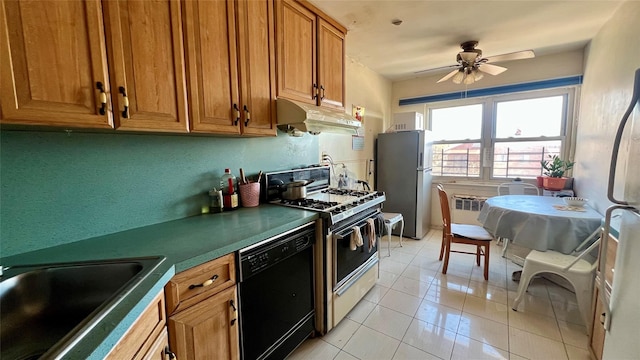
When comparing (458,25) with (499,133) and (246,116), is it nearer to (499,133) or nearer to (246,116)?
(499,133)

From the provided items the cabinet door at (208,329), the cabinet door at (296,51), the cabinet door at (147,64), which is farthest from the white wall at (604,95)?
the cabinet door at (147,64)

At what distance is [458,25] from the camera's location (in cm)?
239

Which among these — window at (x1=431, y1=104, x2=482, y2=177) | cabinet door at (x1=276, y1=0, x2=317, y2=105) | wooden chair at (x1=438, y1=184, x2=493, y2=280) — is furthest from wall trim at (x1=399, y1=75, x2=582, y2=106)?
cabinet door at (x1=276, y1=0, x2=317, y2=105)

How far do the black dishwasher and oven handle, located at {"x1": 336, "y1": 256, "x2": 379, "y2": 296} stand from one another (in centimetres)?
26

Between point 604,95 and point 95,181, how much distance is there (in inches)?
153

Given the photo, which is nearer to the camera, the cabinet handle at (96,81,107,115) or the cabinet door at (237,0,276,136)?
the cabinet handle at (96,81,107,115)

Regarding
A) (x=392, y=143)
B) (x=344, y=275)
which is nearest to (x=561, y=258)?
(x=344, y=275)

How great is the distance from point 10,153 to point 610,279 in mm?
2901

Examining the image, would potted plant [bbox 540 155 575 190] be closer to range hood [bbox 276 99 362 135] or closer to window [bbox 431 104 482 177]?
window [bbox 431 104 482 177]

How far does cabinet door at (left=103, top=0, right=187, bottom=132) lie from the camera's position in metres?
1.06

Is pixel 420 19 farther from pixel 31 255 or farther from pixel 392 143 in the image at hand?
pixel 31 255

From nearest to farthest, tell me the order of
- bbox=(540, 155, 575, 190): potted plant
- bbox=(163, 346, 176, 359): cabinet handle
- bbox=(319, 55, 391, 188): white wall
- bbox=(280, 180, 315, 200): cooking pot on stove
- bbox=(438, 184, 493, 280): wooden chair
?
1. bbox=(163, 346, 176, 359): cabinet handle
2. bbox=(280, 180, 315, 200): cooking pot on stove
3. bbox=(438, 184, 493, 280): wooden chair
4. bbox=(540, 155, 575, 190): potted plant
5. bbox=(319, 55, 391, 188): white wall

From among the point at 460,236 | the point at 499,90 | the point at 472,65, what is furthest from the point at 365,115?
the point at 460,236

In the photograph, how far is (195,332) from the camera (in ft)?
3.45
